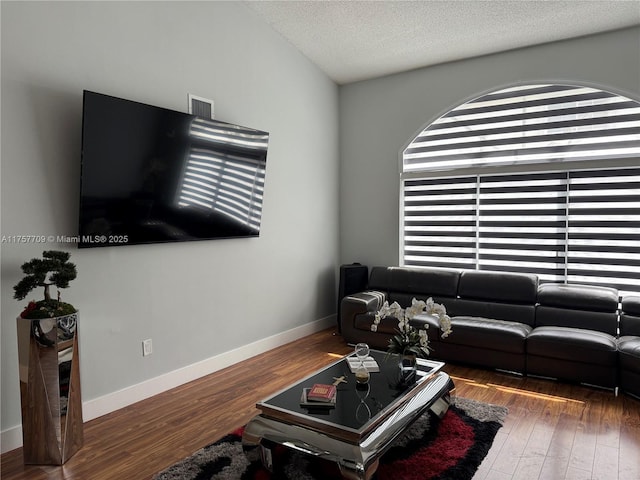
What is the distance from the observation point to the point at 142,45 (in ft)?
11.2

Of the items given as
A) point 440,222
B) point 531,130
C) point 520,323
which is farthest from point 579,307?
point 531,130

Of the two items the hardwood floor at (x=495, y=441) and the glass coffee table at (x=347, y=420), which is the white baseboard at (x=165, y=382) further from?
the glass coffee table at (x=347, y=420)

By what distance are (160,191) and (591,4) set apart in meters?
3.97

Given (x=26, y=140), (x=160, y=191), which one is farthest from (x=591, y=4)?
(x=26, y=140)

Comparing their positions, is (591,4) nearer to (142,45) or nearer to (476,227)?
(476,227)

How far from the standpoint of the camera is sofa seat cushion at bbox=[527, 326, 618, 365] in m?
3.52

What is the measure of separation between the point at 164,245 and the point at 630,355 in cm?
Answer: 381

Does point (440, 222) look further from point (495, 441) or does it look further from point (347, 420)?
point (347, 420)

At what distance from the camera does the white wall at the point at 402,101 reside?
423 cm

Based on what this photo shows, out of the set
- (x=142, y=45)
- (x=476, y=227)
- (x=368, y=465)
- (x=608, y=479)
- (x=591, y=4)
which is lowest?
(x=608, y=479)

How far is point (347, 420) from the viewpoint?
2283 millimetres

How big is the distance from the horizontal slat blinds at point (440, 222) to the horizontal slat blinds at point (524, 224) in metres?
0.14

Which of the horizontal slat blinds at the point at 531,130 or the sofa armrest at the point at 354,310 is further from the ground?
the horizontal slat blinds at the point at 531,130

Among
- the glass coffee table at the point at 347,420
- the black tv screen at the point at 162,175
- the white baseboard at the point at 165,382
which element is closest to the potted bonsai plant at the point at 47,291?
the black tv screen at the point at 162,175
